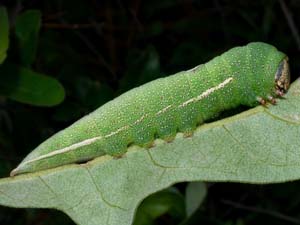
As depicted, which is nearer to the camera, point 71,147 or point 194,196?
point 71,147

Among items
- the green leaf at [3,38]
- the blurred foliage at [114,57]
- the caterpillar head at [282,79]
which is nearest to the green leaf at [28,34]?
the blurred foliage at [114,57]

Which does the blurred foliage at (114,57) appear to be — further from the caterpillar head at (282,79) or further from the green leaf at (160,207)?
the caterpillar head at (282,79)

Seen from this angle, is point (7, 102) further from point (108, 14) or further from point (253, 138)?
point (253, 138)

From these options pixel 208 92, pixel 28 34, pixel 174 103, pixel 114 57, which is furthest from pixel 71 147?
pixel 114 57

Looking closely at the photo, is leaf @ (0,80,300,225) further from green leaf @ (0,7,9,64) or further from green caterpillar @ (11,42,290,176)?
green leaf @ (0,7,9,64)

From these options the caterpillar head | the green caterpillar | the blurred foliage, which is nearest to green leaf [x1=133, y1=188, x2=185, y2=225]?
the blurred foliage

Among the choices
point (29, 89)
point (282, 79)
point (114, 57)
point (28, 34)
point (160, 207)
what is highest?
point (282, 79)

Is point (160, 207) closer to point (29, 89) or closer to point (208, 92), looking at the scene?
point (208, 92)

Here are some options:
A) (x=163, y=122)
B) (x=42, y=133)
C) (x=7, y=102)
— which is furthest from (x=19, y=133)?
(x=163, y=122)
